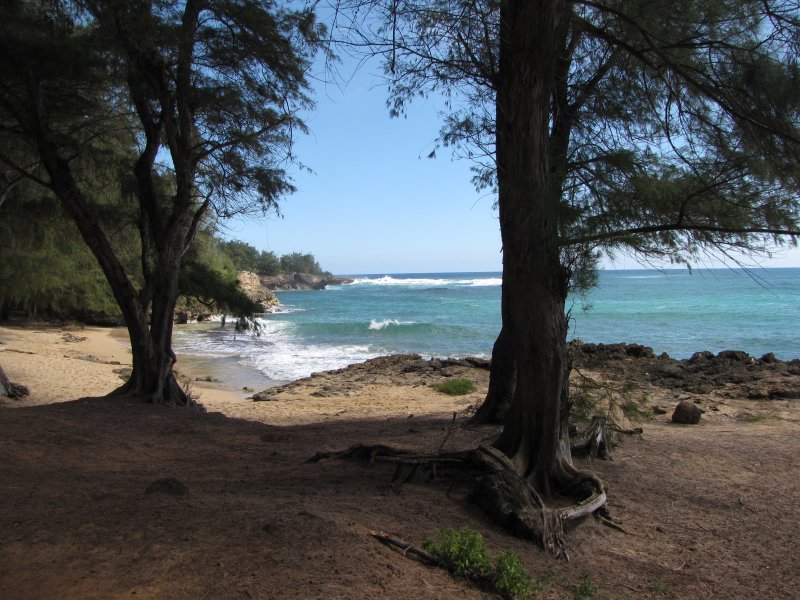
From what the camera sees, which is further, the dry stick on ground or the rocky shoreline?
the rocky shoreline

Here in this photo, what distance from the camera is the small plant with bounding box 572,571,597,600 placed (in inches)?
127

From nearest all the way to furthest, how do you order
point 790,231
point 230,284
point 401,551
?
point 401,551
point 790,231
point 230,284

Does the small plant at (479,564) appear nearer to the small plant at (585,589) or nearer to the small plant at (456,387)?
the small plant at (585,589)

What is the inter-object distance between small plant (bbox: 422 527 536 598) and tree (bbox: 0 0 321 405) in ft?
21.4

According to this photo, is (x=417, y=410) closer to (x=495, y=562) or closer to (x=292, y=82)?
(x=292, y=82)

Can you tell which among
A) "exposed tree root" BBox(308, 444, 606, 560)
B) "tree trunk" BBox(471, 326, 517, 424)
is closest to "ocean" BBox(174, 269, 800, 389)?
"tree trunk" BBox(471, 326, 517, 424)

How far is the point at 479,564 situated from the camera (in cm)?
320

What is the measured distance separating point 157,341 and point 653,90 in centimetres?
733

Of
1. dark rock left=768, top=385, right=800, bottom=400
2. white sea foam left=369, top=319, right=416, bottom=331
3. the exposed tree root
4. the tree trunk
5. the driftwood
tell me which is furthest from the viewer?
white sea foam left=369, top=319, right=416, bottom=331

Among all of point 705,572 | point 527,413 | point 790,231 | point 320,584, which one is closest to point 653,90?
point 790,231

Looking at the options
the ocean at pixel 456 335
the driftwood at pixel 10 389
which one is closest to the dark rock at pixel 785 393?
the ocean at pixel 456 335

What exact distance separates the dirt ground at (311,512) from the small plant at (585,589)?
46mm

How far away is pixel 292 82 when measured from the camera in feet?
29.0

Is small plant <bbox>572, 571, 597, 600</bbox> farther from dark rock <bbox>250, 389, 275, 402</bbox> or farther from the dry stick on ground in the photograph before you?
dark rock <bbox>250, 389, 275, 402</bbox>
